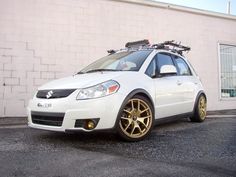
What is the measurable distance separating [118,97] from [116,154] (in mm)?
906

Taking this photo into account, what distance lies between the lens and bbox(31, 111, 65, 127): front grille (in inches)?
Result: 173

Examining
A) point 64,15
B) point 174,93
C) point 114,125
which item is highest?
point 64,15

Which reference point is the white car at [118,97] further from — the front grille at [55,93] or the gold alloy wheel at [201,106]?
the gold alloy wheel at [201,106]

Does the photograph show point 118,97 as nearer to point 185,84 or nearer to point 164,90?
point 164,90

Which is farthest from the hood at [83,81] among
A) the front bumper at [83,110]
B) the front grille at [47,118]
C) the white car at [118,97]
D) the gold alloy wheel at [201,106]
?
the gold alloy wheel at [201,106]

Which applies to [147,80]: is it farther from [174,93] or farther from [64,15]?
[64,15]

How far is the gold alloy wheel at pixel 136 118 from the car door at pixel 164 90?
373mm

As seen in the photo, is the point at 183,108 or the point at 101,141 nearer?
the point at 101,141

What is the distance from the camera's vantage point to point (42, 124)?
183 inches

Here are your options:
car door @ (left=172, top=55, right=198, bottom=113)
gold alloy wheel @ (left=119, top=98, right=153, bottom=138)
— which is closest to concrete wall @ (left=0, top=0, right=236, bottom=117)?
car door @ (left=172, top=55, right=198, bottom=113)

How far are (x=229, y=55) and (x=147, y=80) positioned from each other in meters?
8.46

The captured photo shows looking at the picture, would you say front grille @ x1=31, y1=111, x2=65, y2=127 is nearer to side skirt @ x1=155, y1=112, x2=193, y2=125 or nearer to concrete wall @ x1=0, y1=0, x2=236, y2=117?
side skirt @ x1=155, y1=112, x2=193, y2=125

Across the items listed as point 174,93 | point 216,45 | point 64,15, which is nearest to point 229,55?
point 216,45

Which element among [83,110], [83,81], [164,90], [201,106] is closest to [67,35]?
[201,106]
